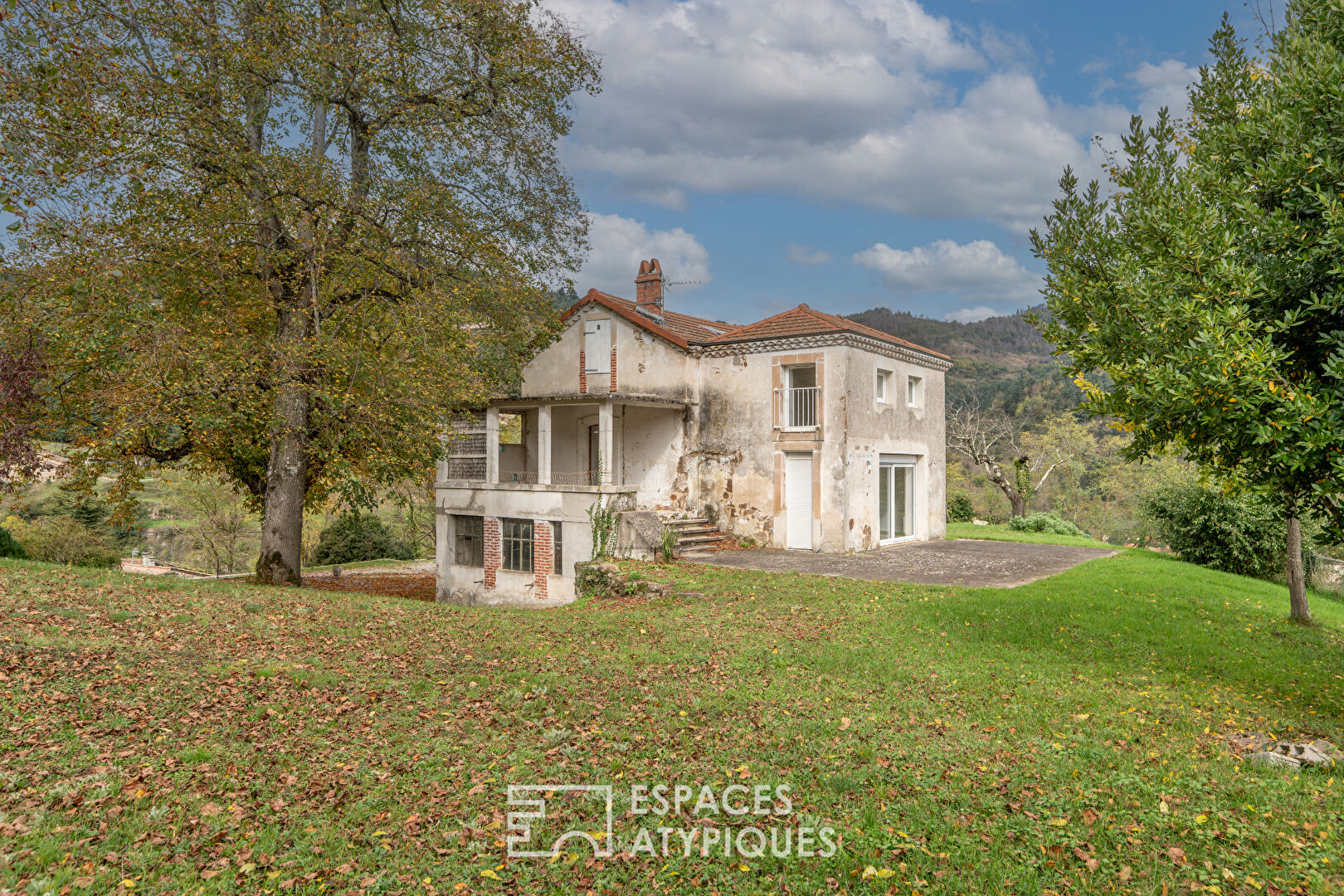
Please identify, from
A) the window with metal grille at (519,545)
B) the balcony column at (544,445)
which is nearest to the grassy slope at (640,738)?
the balcony column at (544,445)

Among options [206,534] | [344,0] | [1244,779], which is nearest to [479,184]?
[344,0]

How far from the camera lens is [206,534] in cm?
3325

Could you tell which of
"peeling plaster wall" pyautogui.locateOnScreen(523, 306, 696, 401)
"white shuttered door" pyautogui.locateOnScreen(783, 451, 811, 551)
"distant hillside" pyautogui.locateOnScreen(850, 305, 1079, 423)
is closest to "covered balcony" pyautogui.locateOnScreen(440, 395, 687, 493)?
"peeling plaster wall" pyautogui.locateOnScreen(523, 306, 696, 401)

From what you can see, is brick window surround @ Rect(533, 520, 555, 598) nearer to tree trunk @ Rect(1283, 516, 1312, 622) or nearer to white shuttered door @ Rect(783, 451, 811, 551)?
white shuttered door @ Rect(783, 451, 811, 551)

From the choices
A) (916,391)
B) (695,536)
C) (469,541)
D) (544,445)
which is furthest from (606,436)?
(916,391)

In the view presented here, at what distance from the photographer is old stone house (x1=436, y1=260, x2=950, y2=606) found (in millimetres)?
17359

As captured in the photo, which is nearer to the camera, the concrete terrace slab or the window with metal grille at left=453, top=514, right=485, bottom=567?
the concrete terrace slab

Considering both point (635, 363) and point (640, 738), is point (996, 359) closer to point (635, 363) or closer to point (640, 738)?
point (635, 363)

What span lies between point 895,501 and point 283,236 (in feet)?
52.0

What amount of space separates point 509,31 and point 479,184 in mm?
2864

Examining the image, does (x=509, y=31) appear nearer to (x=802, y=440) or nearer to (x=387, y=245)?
(x=387, y=245)

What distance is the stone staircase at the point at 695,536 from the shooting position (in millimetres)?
17328

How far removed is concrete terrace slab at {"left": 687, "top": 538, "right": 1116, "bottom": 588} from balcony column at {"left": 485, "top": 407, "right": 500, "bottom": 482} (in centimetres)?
613

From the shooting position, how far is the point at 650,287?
2131 cm
